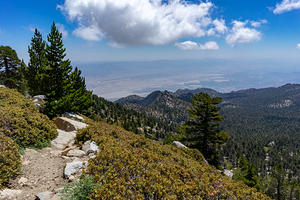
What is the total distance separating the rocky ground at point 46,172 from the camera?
223 inches

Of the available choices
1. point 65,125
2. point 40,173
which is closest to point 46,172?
point 40,173

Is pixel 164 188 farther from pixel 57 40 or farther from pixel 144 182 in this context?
pixel 57 40

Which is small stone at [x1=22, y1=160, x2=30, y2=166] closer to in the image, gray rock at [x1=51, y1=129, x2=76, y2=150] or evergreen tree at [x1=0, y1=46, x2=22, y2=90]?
gray rock at [x1=51, y1=129, x2=76, y2=150]

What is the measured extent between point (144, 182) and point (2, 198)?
4693 mm

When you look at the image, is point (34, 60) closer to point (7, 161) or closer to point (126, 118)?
point (7, 161)

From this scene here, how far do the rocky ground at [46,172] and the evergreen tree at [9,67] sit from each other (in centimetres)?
3538

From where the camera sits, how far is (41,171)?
7.46m

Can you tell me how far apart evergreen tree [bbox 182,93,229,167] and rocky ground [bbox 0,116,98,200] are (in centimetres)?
1602

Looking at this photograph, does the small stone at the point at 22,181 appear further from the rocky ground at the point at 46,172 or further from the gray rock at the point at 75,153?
the gray rock at the point at 75,153

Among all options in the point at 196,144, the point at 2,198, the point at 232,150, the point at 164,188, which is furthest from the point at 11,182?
the point at 232,150

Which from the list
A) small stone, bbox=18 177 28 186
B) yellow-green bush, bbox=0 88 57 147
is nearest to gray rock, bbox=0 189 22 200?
small stone, bbox=18 177 28 186

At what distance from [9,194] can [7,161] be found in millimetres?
1450

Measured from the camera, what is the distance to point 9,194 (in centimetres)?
561

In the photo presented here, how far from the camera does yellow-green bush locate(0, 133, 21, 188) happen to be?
611 cm
